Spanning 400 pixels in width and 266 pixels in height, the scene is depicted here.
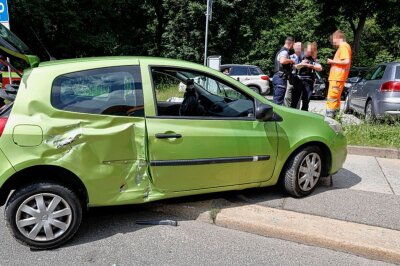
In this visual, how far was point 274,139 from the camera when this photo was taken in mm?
4113

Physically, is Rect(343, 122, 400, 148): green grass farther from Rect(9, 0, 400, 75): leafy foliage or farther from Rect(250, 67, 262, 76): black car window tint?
Rect(9, 0, 400, 75): leafy foliage

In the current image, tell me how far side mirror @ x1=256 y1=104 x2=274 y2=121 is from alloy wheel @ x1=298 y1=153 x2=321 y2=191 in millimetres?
759

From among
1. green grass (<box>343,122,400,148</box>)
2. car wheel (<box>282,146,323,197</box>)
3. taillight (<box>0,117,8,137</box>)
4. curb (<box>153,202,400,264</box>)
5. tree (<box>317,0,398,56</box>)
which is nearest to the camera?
taillight (<box>0,117,8,137</box>)

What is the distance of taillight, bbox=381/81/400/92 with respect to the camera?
26.0 ft

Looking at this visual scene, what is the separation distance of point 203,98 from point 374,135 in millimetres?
3929

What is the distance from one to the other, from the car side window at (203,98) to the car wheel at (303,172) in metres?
0.76

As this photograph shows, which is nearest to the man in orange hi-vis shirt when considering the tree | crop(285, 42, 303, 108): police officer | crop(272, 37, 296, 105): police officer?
crop(285, 42, 303, 108): police officer

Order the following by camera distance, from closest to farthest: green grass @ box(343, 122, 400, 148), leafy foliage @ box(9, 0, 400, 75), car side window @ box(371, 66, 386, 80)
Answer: green grass @ box(343, 122, 400, 148)
car side window @ box(371, 66, 386, 80)
leafy foliage @ box(9, 0, 400, 75)

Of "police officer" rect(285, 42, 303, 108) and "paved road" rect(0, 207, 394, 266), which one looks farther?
"police officer" rect(285, 42, 303, 108)

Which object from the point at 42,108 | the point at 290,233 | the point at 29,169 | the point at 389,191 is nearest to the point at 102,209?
the point at 29,169

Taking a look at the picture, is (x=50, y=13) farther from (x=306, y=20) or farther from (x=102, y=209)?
(x=102, y=209)

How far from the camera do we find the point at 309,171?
4441 millimetres

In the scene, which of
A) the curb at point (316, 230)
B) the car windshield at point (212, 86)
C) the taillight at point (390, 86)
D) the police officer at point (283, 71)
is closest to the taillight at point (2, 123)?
the car windshield at point (212, 86)

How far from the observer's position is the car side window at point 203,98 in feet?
13.1
